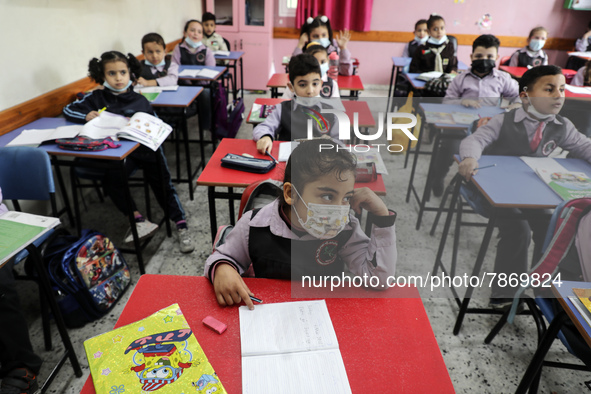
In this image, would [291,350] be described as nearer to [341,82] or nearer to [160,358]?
[160,358]

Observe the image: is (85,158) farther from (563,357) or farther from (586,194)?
(563,357)

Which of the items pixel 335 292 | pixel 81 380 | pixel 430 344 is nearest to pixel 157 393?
pixel 335 292

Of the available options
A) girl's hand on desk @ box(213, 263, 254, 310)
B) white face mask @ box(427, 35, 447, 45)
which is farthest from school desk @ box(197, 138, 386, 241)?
white face mask @ box(427, 35, 447, 45)

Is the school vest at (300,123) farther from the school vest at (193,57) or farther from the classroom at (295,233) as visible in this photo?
the school vest at (193,57)

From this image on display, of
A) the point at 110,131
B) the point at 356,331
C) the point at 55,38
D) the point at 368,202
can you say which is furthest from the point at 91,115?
the point at 356,331

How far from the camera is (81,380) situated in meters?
1.58

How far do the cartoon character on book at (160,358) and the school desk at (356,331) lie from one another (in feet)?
0.15

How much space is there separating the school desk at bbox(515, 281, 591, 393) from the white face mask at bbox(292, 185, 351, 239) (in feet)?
2.17

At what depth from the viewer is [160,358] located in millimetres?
823

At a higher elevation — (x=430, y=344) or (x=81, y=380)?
(x=430, y=344)

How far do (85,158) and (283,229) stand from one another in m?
1.55

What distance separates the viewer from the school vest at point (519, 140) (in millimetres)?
1269

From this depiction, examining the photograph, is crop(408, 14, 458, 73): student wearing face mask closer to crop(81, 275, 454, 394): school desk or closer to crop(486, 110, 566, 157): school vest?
crop(486, 110, 566, 157): school vest

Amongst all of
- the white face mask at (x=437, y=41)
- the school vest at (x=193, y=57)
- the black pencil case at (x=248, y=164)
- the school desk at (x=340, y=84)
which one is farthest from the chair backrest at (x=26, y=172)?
the white face mask at (x=437, y=41)
